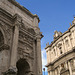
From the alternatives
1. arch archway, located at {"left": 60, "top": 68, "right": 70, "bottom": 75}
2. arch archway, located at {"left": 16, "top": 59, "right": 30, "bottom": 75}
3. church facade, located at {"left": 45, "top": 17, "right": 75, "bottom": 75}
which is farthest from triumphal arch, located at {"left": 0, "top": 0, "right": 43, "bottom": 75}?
arch archway, located at {"left": 60, "top": 68, "right": 70, "bottom": 75}

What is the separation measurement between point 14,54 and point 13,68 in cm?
121

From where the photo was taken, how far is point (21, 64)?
1153 centimetres

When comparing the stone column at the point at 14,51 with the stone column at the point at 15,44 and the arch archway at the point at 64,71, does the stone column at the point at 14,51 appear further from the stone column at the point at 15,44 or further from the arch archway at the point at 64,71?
the arch archway at the point at 64,71

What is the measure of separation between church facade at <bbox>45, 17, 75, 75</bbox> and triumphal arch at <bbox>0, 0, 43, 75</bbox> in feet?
44.1

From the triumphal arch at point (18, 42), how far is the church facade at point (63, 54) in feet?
44.1

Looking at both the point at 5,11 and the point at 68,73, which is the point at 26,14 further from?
the point at 68,73

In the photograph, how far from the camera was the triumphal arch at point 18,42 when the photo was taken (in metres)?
9.41

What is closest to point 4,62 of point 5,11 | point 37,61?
point 37,61

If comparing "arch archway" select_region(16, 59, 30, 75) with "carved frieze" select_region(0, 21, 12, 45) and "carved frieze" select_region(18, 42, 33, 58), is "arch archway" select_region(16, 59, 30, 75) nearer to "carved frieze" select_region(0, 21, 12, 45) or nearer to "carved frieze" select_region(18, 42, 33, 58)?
"carved frieze" select_region(18, 42, 33, 58)

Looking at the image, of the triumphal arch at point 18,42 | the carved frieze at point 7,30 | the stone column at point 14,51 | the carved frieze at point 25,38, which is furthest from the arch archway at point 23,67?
the carved frieze at point 7,30

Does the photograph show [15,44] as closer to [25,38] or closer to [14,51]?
[14,51]

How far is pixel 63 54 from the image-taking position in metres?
26.4

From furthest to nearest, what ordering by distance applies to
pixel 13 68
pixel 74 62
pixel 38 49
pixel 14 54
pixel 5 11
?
pixel 74 62
pixel 38 49
pixel 5 11
pixel 14 54
pixel 13 68

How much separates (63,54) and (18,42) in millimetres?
16976
